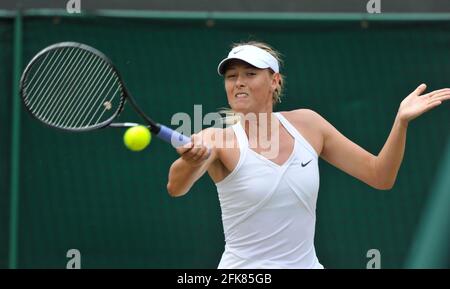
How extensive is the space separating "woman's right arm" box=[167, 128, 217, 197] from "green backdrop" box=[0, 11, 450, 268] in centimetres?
162

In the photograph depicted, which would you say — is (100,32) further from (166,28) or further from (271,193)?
(271,193)

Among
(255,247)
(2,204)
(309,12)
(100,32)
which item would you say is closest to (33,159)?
(2,204)

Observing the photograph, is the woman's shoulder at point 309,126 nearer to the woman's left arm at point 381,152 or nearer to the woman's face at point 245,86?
the woman's left arm at point 381,152

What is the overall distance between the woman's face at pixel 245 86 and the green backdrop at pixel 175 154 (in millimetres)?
1387

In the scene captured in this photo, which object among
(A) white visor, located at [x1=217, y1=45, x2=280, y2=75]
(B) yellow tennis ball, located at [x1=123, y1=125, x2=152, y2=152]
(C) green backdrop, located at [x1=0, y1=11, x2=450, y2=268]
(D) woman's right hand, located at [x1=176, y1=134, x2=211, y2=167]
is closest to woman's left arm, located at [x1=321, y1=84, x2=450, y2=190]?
(A) white visor, located at [x1=217, y1=45, x2=280, y2=75]

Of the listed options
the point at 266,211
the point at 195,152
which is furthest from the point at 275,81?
the point at 195,152

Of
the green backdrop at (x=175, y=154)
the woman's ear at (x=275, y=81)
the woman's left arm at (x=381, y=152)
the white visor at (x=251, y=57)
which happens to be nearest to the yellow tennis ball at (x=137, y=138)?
the white visor at (x=251, y=57)

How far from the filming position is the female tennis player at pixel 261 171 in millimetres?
3506

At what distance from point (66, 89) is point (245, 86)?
43.2 inches

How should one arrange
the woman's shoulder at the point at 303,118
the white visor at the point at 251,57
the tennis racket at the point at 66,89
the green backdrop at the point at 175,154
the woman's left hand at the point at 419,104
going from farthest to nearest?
1. the green backdrop at the point at 175,154
2. the tennis racket at the point at 66,89
3. the woman's shoulder at the point at 303,118
4. the white visor at the point at 251,57
5. the woman's left hand at the point at 419,104

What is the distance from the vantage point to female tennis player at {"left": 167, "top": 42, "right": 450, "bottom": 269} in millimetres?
3506

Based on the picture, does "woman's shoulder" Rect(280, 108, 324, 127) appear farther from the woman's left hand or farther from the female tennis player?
the woman's left hand

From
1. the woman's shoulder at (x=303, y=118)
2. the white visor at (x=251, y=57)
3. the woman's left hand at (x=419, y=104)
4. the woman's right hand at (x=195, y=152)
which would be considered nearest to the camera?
the woman's right hand at (x=195, y=152)
